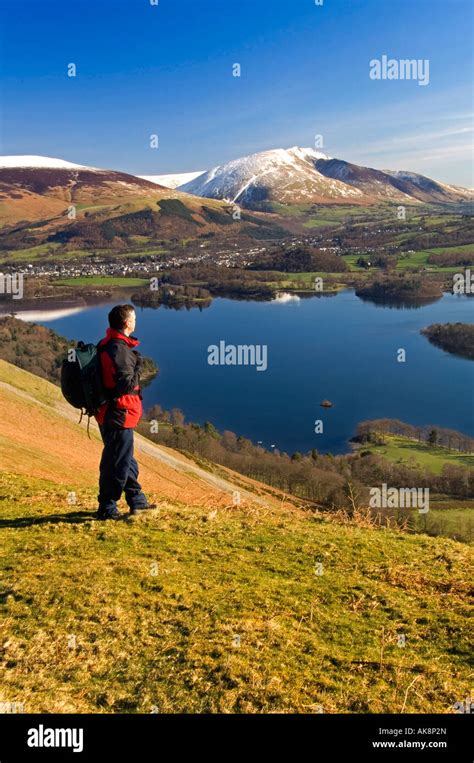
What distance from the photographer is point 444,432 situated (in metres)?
66.9

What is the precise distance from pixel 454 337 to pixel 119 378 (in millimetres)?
103708

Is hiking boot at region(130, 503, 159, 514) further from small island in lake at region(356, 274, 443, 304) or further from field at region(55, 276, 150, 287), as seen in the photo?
field at region(55, 276, 150, 287)

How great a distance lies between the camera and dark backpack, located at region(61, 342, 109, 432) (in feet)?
20.4

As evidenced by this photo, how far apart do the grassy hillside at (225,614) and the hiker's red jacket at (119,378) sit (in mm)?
1378

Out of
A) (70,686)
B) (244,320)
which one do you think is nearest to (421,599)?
(70,686)

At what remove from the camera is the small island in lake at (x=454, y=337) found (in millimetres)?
97637

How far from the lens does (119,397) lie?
6297mm

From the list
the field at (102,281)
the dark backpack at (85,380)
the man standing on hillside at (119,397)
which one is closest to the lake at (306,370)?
the field at (102,281)

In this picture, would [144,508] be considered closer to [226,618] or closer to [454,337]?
[226,618]

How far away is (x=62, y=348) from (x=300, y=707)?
305ft

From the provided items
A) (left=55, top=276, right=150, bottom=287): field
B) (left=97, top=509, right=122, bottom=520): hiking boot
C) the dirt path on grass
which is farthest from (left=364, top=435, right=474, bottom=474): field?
(left=55, top=276, right=150, bottom=287): field

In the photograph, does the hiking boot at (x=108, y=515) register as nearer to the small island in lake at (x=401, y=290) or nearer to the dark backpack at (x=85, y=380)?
the dark backpack at (x=85, y=380)
